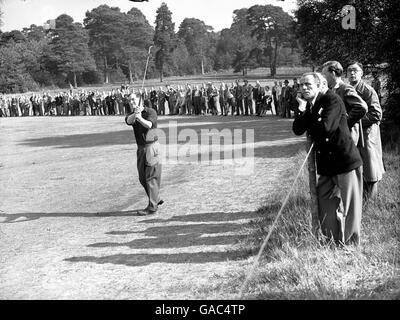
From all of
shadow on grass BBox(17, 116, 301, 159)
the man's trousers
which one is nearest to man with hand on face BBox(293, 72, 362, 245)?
the man's trousers

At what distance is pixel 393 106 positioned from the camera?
1400cm

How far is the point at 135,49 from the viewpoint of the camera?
4569 cm

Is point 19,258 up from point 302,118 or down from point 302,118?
down

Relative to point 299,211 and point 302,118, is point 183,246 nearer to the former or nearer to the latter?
point 299,211

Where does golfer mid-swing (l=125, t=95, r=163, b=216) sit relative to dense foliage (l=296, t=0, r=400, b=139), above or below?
below

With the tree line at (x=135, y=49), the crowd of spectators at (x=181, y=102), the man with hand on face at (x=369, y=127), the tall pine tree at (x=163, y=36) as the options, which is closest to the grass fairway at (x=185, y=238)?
the man with hand on face at (x=369, y=127)

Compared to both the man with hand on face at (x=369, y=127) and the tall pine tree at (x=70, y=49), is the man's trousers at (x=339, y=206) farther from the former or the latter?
the tall pine tree at (x=70, y=49)

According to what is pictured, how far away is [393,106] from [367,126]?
25.3 feet


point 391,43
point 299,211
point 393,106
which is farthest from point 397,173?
point 391,43

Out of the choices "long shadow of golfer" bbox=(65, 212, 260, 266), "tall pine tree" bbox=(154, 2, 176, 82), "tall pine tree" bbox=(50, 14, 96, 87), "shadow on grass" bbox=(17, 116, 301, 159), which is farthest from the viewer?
"tall pine tree" bbox=(50, 14, 96, 87)

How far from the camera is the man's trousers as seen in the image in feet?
18.0

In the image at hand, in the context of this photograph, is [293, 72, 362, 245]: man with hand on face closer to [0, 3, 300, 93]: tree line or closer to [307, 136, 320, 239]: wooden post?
[307, 136, 320, 239]: wooden post

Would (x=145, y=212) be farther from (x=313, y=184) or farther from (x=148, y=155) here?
(x=313, y=184)

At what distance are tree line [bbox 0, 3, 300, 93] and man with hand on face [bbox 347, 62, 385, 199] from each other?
3967cm
